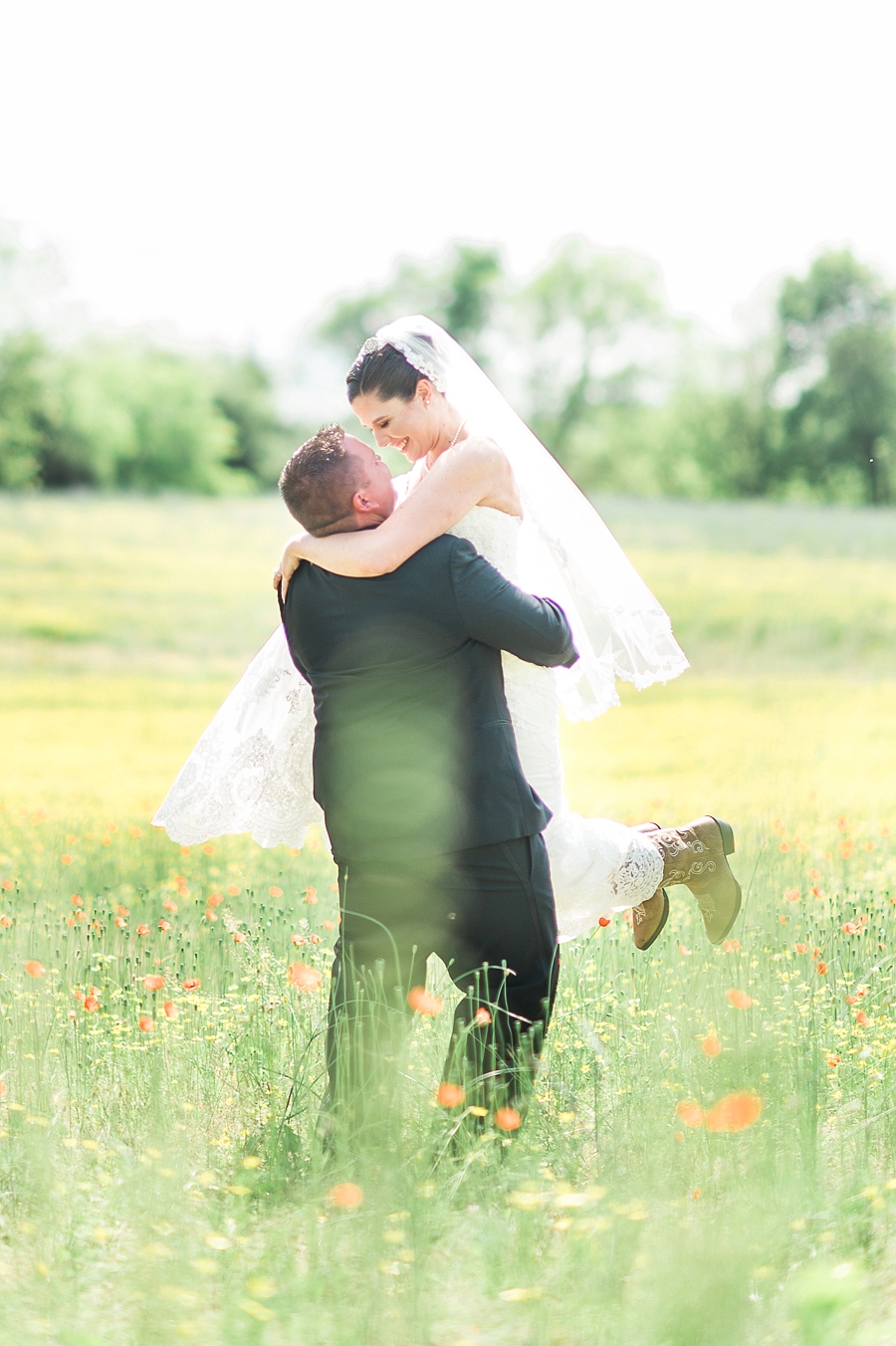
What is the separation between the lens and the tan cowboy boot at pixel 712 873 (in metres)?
4.15

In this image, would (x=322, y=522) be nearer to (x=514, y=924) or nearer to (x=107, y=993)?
(x=514, y=924)

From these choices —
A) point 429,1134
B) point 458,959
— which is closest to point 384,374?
point 458,959

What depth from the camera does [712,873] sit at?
13.8ft

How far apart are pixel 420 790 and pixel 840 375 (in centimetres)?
4426

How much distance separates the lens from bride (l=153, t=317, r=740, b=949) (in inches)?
132

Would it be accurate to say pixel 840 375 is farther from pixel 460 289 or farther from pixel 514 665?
pixel 514 665

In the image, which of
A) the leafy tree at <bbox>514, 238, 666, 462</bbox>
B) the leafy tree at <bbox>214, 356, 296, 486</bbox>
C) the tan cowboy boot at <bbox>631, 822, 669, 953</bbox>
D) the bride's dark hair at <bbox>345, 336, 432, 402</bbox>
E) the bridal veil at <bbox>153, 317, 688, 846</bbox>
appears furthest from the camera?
the leafy tree at <bbox>214, 356, 296, 486</bbox>

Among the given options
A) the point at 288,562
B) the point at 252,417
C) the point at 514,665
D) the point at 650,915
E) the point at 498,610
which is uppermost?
the point at 252,417

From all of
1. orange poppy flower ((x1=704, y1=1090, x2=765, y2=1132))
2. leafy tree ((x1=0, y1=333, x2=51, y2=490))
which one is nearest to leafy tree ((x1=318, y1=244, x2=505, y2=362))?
leafy tree ((x1=0, y1=333, x2=51, y2=490))

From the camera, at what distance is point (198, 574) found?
28859 mm

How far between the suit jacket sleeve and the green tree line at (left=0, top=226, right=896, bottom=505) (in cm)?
3969

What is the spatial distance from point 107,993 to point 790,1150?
99.0 inches

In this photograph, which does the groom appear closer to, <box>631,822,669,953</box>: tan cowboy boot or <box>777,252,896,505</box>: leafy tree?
<box>631,822,669,953</box>: tan cowboy boot

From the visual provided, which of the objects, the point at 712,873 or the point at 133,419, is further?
the point at 133,419
